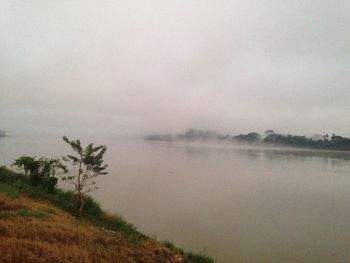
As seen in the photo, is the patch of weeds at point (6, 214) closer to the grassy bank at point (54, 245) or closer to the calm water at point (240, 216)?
the grassy bank at point (54, 245)

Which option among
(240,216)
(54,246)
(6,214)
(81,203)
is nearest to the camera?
(54,246)

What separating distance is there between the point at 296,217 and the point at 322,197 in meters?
9.76

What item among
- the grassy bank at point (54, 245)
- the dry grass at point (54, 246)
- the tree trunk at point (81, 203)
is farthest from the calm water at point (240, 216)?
the dry grass at point (54, 246)

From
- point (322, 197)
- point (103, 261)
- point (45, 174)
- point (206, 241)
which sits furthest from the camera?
point (322, 197)

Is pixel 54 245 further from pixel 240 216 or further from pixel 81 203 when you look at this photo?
pixel 240 216

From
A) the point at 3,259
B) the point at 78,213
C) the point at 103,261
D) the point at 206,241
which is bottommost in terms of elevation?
the point at 206,241

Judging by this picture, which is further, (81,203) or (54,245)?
(81,203)

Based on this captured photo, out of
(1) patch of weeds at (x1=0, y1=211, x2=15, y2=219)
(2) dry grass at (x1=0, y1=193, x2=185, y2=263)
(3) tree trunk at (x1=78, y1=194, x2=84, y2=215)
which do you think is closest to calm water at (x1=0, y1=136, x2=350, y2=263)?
(3) tree trunk at (x1=78, y1=194, x2=84, y2=215)

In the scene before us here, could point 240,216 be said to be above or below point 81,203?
below

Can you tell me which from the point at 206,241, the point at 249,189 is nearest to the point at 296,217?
the point at 206,241

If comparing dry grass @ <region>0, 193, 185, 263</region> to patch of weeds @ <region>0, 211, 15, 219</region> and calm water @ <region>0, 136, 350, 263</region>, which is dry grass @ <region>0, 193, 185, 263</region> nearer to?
patch of weeds @ <region>0, 211, 15, 219</region>

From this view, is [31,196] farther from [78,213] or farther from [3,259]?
[3,259]

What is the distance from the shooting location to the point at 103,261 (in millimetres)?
6848

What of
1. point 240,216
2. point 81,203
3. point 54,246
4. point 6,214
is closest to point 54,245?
point 54,246
